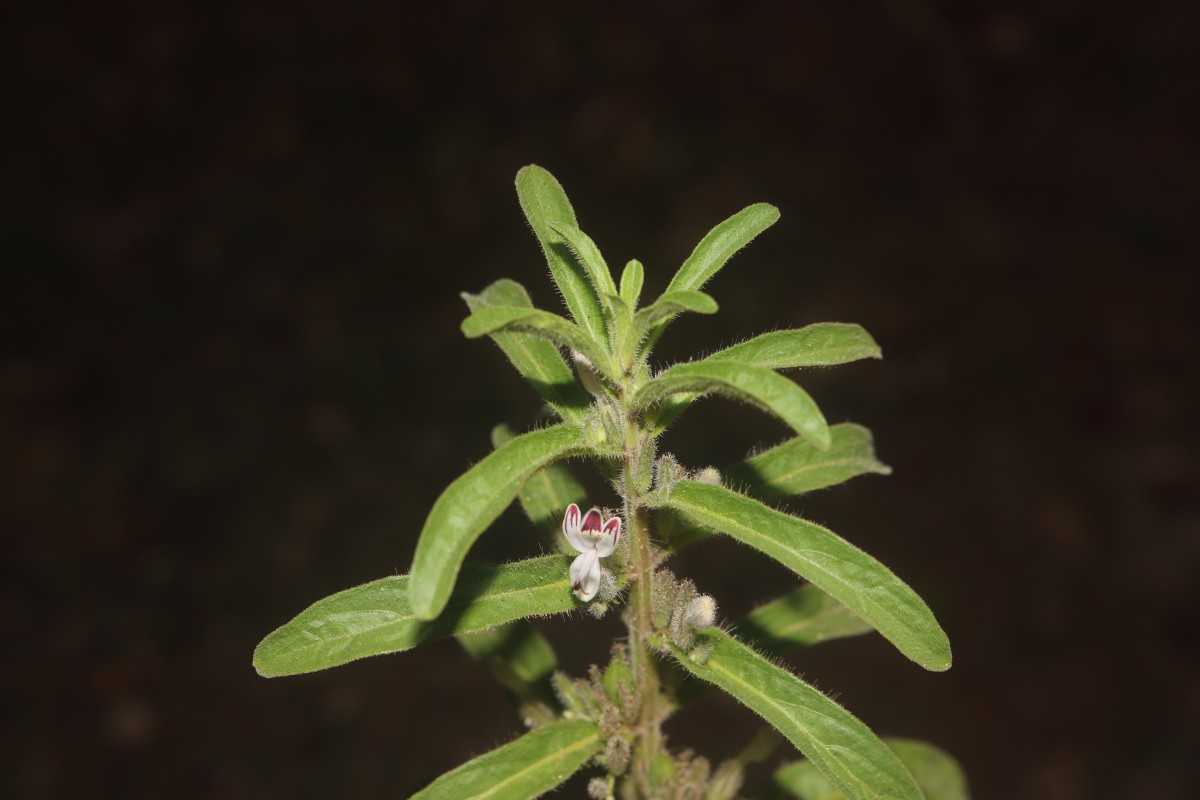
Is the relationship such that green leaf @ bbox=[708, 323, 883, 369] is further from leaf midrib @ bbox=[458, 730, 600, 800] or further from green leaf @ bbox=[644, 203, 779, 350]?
leaf midrib @ bbox=[458, 730, 600, 800]

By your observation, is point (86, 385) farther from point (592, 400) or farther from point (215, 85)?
point (592, 400)

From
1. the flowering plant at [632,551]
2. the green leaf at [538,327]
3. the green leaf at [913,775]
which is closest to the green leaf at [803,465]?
the flowering plant at [632,551]

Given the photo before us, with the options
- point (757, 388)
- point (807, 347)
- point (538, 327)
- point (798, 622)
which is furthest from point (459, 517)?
point (798, 622)

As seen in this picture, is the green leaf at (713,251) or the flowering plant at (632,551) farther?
the green leaf at (713,251)

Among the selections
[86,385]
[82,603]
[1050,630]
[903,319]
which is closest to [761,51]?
[903,319]

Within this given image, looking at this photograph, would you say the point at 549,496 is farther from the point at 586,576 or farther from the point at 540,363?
the point at 586,576

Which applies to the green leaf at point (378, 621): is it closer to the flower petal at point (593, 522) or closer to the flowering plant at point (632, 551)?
the flowering plant at point (632, 551)
